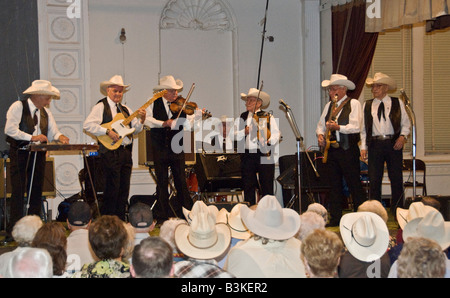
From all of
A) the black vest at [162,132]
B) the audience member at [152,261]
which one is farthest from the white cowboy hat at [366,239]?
the black vest at [162,132]

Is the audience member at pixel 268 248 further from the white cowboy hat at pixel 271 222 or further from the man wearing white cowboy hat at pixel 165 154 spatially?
the man wearing white cowboy hat at pixel 165 154

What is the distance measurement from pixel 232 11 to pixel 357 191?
382 cm

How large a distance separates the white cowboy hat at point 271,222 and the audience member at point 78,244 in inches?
42.2

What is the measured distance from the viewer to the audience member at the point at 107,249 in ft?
9.84

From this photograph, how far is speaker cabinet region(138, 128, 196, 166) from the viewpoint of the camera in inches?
283

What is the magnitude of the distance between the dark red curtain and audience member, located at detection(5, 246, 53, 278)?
22.9 ft

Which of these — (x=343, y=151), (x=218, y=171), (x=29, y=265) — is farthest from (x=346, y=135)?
(x=29, y=265)

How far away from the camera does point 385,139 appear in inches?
273

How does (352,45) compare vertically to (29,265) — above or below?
above

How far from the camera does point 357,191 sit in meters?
6.69

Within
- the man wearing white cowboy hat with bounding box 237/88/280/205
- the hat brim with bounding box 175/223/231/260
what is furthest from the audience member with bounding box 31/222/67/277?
the man wearing white cowboy hat with bounding box 237/88/280/205

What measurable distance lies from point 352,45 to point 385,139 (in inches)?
96.4

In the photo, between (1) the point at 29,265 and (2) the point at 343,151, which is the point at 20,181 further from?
(1) the point at 29,265
